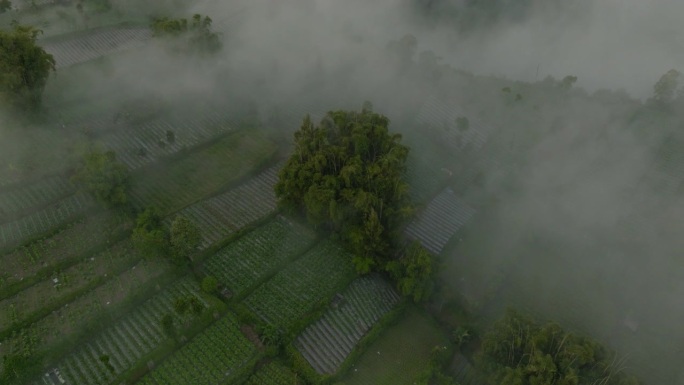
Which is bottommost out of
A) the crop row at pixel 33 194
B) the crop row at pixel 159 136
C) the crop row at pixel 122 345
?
the crop row at pixel 122 345

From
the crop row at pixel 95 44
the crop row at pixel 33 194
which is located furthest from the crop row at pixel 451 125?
the crop row at pixel 33 194

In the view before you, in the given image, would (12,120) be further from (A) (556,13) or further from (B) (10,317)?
(A) (556,13)

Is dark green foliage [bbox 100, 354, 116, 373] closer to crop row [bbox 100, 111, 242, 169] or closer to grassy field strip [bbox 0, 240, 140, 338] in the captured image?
grassy field strip [bbox 0, 240, 140, 338]

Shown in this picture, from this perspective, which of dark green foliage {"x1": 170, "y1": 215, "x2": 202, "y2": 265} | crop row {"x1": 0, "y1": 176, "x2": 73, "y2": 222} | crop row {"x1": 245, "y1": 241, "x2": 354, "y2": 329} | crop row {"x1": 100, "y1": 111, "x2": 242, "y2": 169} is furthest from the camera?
crop row {"x1": 100, "y1": 111, "x2": 242, "y2": 169}

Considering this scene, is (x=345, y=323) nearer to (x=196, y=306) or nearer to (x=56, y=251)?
(x=196, y=306)

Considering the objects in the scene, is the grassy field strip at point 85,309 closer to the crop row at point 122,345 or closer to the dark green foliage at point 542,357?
the crop row at point 122,345

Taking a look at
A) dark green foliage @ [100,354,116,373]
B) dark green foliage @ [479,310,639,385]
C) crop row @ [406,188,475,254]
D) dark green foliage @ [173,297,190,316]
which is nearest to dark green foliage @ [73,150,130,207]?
dark green foliage @ [173,297,190,316]
